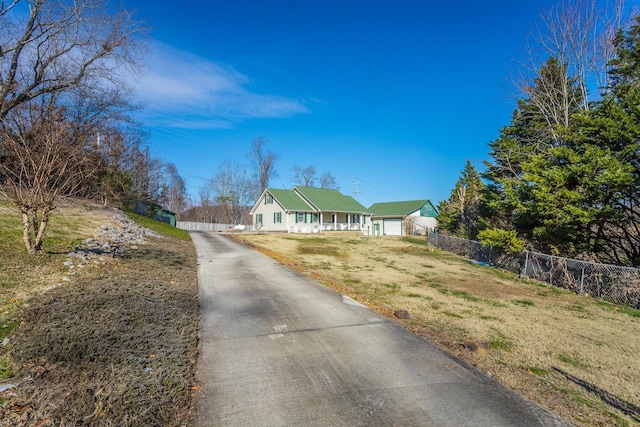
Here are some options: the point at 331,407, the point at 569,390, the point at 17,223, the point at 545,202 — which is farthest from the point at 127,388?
the point at 545,202

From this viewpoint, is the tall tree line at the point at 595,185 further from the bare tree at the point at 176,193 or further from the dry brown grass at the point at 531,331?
the bare tree at the point at 176,193

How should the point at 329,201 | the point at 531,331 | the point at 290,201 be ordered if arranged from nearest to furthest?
the point at 531,331 < the point at 290,201 < the point at 329,201

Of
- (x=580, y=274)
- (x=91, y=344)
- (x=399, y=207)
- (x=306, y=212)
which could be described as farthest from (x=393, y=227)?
(x=91, y=344)

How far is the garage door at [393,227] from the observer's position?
128ft

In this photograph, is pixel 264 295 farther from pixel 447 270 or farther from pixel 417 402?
pixel 447 270

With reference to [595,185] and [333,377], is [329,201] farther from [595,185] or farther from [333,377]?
[333,377]

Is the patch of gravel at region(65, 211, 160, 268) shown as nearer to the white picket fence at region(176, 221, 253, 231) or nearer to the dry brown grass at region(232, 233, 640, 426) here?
the dry brown grass at region(232, 233, 640, 426)

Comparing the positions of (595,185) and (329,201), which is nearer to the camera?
(595,185)

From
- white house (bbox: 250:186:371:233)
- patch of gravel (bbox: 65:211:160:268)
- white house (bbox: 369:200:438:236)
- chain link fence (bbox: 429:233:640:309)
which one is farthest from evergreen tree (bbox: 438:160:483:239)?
patch of gravel (bbox: 65:211:160:268)

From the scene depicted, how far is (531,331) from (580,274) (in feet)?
20.4

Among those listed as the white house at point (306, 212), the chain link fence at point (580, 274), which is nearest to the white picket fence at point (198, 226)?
the white house at point (306, 212)

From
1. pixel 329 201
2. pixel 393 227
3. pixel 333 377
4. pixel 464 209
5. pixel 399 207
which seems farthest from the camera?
pixel 399 207

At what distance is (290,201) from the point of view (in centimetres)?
3275

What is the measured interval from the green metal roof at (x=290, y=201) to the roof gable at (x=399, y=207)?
11.7 metres
